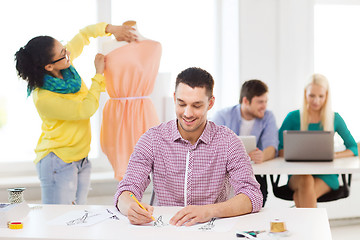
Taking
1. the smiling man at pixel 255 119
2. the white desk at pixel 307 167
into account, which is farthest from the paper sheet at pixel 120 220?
the smiling man at pixel 255 119

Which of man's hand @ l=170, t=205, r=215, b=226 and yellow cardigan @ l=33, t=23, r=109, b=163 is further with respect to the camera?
yellow cardigan @ l=33, t=23, r=109, b=163

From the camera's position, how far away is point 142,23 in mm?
4746

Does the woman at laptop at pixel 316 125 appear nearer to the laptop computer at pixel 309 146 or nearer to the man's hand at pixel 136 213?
the laptop computer at pixel 309 146

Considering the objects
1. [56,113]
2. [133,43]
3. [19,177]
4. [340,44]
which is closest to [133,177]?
[56,113]

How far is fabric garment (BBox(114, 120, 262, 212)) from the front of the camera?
7.61 ft

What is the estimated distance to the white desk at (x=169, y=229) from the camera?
1861 millimetres

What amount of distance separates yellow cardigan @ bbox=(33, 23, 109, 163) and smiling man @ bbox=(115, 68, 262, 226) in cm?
78

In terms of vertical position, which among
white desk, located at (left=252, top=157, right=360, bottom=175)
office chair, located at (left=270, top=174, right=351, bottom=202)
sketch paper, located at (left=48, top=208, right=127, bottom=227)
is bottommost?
office chair, located at (left=270, top=174, right=351, bottom=202)

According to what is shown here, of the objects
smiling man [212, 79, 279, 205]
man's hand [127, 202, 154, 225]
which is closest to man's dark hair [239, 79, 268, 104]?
smiling man [212, 79, 279, 205]

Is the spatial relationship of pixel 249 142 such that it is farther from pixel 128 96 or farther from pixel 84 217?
Answer: pixel 84 217

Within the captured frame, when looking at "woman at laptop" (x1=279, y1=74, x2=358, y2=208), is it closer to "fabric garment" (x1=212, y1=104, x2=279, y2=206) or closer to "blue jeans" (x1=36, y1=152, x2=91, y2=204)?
"fabric garment" (x1=212, y1=104, x2=279, y2=206)

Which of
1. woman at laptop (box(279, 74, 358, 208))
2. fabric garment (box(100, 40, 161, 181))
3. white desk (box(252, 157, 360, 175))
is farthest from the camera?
woman at laptop (box(279, 74, 358, 208))

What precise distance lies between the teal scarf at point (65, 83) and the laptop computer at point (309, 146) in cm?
142

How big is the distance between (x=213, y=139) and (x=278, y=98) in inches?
102
